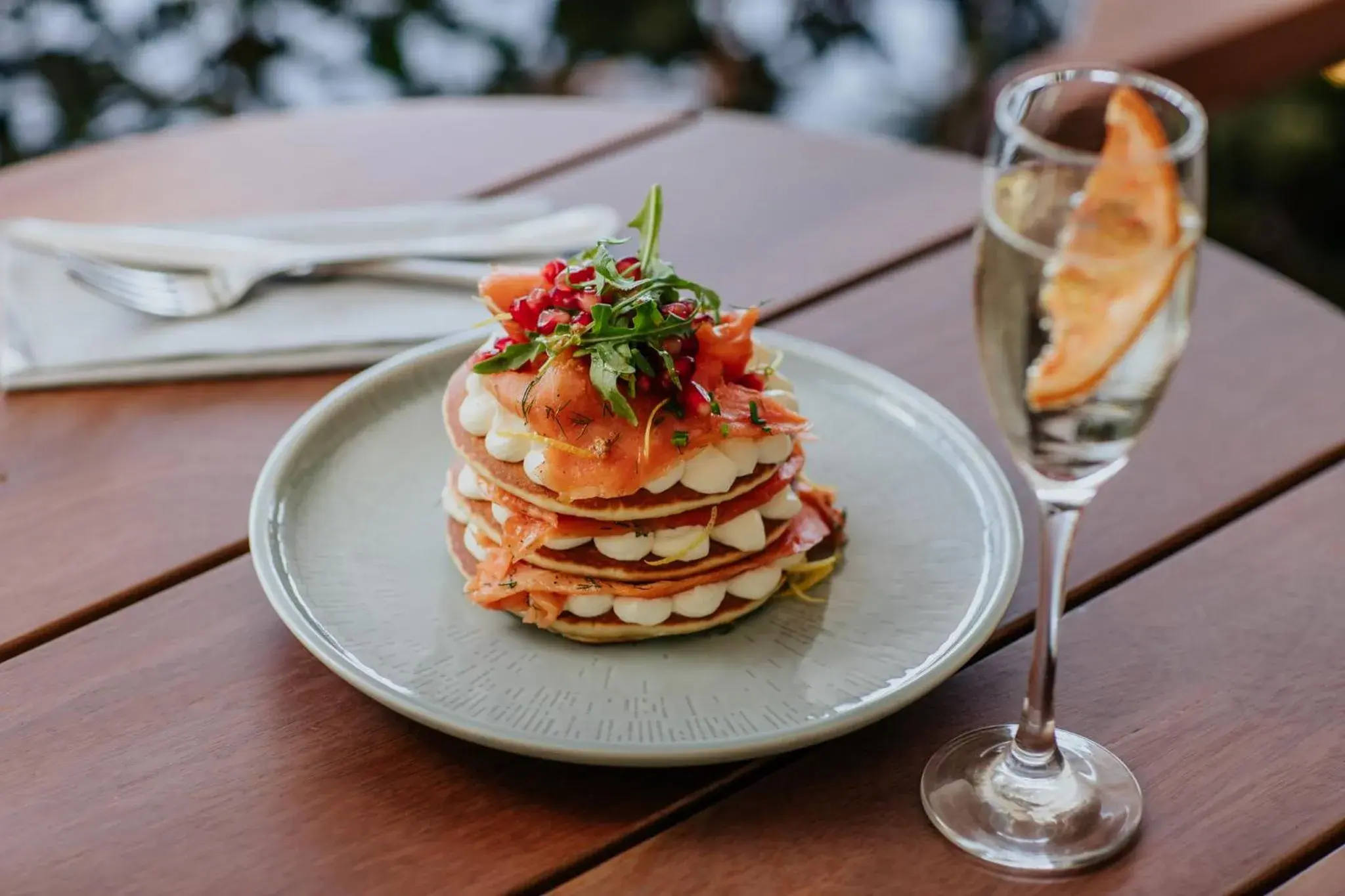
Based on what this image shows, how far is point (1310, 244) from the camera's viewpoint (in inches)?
130

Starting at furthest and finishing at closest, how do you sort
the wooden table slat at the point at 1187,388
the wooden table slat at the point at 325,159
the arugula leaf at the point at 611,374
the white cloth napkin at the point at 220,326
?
the wooden table slat at the point at 325,159 < the white cloth napkin at the point at 220,326 < the wooden table slat at the point at 1187,388 < the arugula leaf at the point at 611,374

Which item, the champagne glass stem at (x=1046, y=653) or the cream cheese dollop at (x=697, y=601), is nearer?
the champagne glass stem at (x=1046, y=653)

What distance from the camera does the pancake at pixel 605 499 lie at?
1.09 metres

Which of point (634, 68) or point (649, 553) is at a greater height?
point (649, 553)

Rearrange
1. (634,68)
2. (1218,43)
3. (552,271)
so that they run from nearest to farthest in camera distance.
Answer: (552,271) < (1218,43) < (634,68)

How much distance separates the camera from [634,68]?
3.32m

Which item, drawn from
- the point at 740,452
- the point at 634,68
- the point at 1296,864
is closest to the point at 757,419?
the point at 740,452

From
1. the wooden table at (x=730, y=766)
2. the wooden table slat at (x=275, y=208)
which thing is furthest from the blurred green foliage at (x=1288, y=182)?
the wooden table at (x=730, y=766)

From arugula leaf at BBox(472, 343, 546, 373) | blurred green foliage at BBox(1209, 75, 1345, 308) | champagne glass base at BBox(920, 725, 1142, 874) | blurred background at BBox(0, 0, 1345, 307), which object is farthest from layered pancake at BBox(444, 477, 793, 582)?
blurred green foliage at BBox(1209, 75, 1345, 308)

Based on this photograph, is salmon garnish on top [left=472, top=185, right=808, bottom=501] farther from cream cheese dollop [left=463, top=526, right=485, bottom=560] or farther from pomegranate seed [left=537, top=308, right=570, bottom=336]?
cream cheese dollop [left=463, top=526, right=485, bottom=560]

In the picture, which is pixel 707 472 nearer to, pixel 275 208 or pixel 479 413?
pixel 479 413

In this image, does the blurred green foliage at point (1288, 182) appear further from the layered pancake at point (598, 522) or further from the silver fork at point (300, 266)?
the layered pancake at point (598, 522)

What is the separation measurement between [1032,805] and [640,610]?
30 cm

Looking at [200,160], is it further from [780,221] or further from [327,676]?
[327,676]
